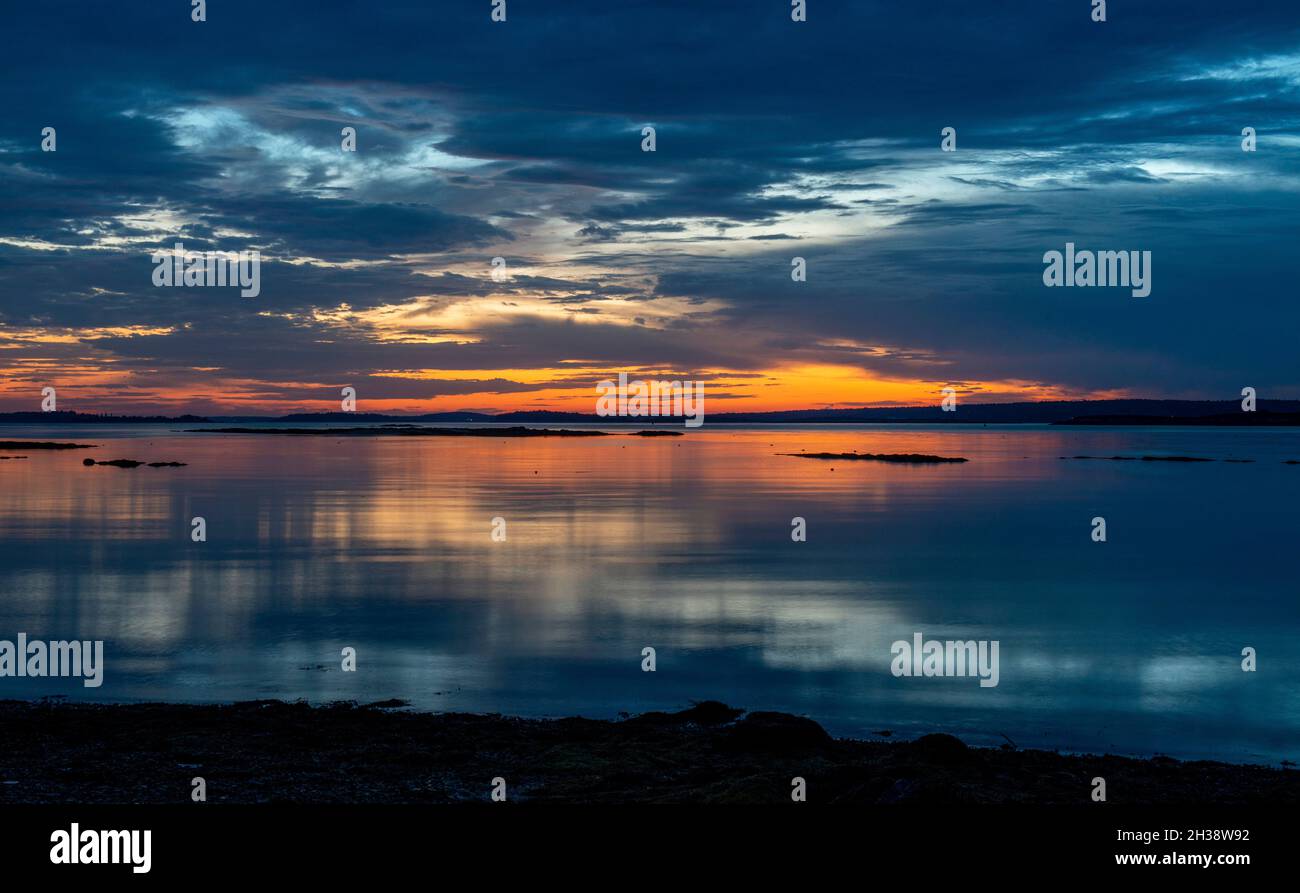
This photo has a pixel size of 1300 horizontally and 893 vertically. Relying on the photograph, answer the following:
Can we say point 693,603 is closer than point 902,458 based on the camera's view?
Yes

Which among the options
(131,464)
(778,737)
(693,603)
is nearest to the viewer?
(778,737)

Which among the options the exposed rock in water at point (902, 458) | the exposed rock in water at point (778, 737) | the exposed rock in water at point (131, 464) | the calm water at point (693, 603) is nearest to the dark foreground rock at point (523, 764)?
the exposed rock in water at point (778, 737)

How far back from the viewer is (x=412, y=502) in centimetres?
5684

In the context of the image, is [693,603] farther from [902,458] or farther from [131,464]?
[902,458]

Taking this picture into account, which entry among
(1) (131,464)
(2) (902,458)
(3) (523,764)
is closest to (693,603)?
(3) (523,764)

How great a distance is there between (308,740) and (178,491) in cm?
5439

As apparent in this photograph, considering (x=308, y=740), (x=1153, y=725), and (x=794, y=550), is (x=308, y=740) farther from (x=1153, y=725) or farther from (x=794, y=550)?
(x=794, y=550)

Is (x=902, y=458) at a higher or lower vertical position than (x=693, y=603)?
higher

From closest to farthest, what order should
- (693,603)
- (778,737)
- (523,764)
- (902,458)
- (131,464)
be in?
(523,764), (778,737), (693,603), (131,464), (902,458)

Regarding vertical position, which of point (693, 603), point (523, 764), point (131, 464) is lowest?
point (523, 764)

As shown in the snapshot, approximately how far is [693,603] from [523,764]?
15.0 metres

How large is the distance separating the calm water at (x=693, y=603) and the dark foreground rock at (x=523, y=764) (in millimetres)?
1965

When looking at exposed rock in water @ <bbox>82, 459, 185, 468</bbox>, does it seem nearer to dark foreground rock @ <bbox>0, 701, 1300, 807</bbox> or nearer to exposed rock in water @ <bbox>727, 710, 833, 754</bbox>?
dark foreground rock @ <bbox>0, 701, 1300, 807</bbox>

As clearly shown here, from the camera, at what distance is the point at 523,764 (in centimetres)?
1342
